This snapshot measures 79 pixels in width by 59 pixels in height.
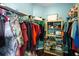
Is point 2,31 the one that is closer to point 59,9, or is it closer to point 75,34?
point 59,9

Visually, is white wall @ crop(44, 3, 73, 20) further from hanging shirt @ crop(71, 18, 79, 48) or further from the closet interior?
hanging shirt @ crop(71, 18, 79, 48)

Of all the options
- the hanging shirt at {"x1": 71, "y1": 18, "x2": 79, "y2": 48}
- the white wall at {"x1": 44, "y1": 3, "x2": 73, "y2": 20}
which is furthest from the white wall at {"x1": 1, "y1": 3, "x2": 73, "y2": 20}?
the hanging shirt at {"x1": 71, "y1": 18, "x2": 79, "y2": 48}

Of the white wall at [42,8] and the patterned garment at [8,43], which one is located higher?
the white wall at [42,8]

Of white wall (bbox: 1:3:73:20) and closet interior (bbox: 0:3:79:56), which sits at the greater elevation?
white wall (bbox: 1:3:73:20)

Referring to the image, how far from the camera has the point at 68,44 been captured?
1.70 meters

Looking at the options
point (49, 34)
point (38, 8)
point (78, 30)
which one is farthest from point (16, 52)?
point (78, 30)

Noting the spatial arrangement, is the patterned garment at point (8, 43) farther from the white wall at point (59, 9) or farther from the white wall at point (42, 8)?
the white wall at point (59, 9)

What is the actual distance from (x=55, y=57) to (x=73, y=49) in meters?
0.23

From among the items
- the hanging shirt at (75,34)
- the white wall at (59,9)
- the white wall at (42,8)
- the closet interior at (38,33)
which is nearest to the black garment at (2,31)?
the closet interior at (38,33)

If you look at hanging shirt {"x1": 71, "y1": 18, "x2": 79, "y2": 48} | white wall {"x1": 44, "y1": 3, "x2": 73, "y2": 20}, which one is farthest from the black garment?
hanging shirt {"x1": 71, "y1": 18, "x2": 79, "y2": 48}

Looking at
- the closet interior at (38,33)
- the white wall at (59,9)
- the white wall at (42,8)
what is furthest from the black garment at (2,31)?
the white wall at (59,9)

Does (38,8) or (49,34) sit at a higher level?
(38,8)

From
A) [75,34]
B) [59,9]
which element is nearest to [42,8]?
[59,9]

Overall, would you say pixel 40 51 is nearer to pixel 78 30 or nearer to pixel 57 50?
pixel 57 50
